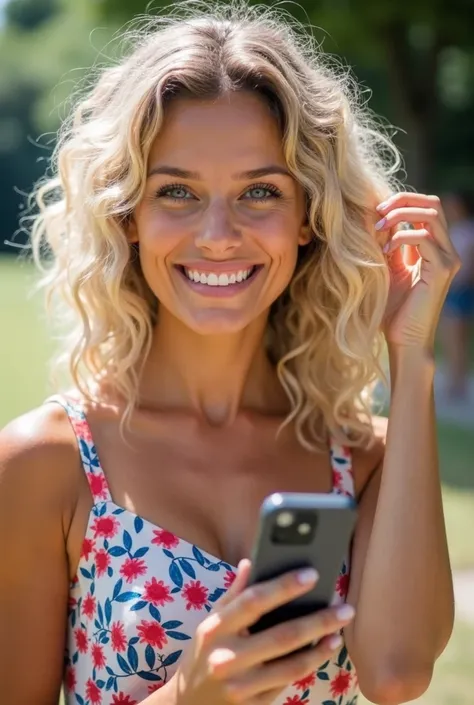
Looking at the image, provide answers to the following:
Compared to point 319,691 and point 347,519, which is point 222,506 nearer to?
point 319,691

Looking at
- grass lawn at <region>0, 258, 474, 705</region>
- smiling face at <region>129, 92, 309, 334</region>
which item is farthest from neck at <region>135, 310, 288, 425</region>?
grass lawn at <region>0, 258, 474, 705</region>

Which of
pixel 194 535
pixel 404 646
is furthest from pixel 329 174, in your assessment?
pixel 404 646

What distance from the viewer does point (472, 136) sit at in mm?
32062

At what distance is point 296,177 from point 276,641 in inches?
Result: 47.9

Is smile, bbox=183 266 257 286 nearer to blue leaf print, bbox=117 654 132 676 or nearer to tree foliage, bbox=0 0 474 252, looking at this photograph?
blue leaf print, bbox=117 654 132 676

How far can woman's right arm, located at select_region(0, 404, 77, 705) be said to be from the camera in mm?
2166

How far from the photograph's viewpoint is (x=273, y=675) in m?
1.64

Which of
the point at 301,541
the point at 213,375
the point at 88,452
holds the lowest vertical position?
the point at 301,541

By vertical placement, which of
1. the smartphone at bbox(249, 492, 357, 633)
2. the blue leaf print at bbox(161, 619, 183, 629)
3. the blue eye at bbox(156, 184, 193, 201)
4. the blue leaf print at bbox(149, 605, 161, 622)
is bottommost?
the blue leaf print at bbox(161, 619, 183, 629)

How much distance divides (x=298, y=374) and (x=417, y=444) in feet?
1.70

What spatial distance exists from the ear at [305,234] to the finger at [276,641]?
1.18 meters

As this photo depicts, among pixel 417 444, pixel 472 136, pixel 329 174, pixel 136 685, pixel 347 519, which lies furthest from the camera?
pixel 472 136

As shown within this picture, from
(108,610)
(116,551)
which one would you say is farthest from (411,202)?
(108,610)

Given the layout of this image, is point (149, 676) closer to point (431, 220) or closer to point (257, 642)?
point (257, 642)
